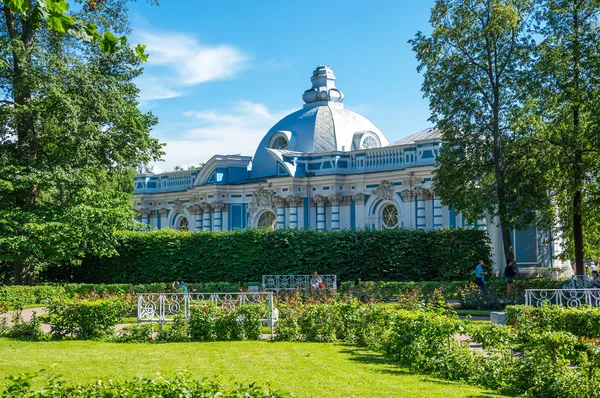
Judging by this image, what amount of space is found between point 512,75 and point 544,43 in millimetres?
1491

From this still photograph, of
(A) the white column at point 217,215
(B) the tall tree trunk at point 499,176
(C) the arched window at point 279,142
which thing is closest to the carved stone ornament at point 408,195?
(C) the arched window at point 279,142

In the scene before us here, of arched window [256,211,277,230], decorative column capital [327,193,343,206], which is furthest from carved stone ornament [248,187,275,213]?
decorative column capital [327,193,343,206]

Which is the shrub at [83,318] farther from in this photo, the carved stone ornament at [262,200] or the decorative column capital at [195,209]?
the decorative column capital at [195,209]

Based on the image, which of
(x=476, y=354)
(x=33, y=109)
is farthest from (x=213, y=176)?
(x=476, y=354)

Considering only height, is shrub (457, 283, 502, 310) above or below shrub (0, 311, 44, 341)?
above

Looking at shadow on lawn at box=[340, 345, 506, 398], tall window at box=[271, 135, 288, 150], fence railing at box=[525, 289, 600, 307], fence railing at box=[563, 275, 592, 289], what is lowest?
shadow on lawn at box=[340, 345, 506, 398]

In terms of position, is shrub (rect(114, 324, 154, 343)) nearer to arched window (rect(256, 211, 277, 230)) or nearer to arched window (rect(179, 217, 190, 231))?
arched window (rect(256, 211, 277, 230))

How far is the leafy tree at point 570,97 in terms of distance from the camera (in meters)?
21.2

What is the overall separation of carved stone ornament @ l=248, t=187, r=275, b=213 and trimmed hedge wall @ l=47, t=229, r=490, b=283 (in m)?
10.3

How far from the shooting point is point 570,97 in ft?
69.7

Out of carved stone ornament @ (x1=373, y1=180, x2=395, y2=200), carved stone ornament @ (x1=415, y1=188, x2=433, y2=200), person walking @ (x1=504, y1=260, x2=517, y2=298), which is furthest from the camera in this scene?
carved stone ornament @ (x1=373, y1=180, x2=395, y2=200)

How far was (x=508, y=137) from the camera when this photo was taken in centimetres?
2481

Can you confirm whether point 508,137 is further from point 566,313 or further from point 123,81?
point 123,81

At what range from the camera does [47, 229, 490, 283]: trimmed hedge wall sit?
2736cm
